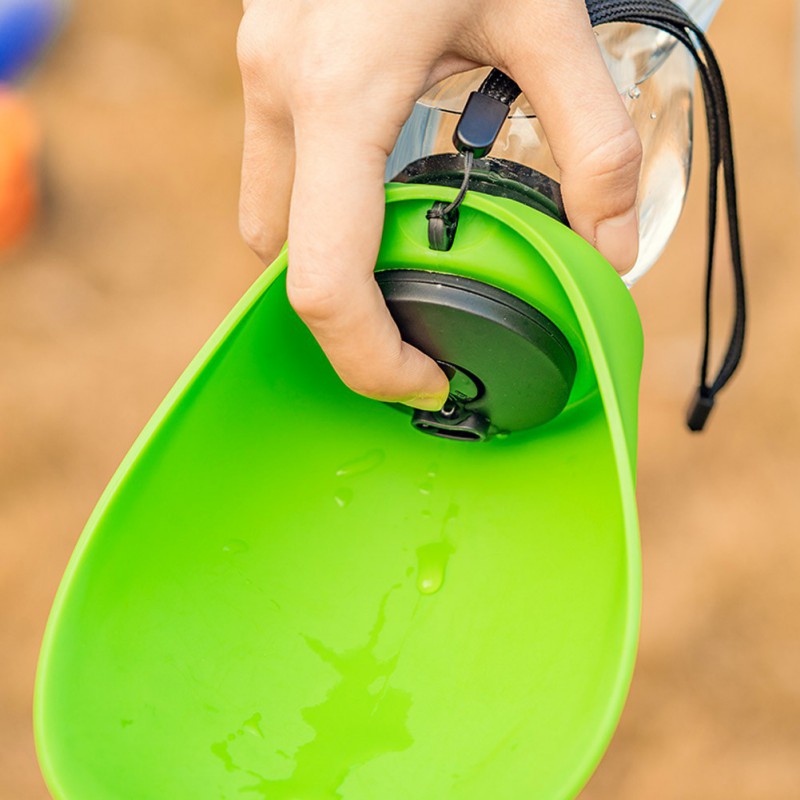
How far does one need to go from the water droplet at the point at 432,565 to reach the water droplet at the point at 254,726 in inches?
5.3

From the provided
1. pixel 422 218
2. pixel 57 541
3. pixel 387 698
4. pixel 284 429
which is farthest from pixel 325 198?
pixel 57 541

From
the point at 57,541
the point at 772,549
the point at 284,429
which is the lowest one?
the point at 772,549

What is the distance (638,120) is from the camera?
81cm

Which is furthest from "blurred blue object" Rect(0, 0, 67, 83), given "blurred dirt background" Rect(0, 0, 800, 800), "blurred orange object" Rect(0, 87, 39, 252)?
"blurred orange object" Rect(0, 87, 39, 252)

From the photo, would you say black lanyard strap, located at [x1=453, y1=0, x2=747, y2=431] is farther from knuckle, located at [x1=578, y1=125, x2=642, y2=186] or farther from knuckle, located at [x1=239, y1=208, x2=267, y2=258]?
knuckle, located at [x1=239, y1=208, x2=267, y2=258]

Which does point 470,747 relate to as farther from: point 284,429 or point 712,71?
point 712,71

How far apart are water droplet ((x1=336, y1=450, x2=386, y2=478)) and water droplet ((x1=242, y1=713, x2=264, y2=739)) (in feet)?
0.57

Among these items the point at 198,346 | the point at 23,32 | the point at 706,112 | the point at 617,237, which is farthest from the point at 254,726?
the point at 23,32

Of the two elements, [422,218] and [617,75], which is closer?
[422,218]

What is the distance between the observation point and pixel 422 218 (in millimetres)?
591

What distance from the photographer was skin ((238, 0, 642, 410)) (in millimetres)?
554

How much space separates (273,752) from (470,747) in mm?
123

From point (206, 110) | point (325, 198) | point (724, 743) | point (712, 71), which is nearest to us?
point (325, 198)

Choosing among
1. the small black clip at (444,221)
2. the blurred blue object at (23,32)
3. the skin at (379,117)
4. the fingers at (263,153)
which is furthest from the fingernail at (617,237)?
the blurred blue object at (23,32)
